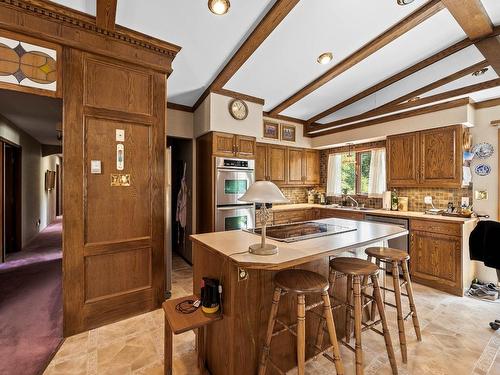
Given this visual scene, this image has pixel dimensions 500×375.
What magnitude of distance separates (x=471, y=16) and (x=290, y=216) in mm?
3397

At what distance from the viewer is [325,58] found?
10.1 ft

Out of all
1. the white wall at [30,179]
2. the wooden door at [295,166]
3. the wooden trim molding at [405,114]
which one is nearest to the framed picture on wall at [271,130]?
the wooden door at [295,166]

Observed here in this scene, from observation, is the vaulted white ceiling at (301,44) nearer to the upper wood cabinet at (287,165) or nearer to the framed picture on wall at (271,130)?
the framed picture on wall at (271,130)

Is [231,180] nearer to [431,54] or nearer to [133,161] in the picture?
[133,161]

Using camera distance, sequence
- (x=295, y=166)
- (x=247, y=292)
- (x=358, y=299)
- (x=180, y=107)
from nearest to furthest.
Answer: (x=247, y=292) < (x=358, y=299) < (x=180, y=107) < (x=295, y=166)

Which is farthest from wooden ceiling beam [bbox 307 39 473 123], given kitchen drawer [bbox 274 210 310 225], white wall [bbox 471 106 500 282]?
kitchen drawer [bbox 274 210 310 225]

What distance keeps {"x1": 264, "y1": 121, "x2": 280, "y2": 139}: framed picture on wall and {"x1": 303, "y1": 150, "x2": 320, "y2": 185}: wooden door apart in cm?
88

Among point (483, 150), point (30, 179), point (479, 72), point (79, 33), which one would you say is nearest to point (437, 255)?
point (483, 150)

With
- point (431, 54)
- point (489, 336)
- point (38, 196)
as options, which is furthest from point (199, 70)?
point (38, 196)

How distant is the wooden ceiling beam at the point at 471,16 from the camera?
208 cm

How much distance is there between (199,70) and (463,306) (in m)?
4.26

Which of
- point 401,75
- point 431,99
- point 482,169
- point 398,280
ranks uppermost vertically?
point 401,75

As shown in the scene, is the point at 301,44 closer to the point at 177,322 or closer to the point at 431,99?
the point at 431,99

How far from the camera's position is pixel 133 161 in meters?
2.46
